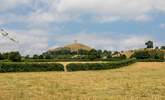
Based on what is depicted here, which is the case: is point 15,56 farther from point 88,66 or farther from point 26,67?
point 26,67

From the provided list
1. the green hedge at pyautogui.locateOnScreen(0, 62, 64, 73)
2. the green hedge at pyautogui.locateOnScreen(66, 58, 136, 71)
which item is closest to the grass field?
the green hedge at pyautogui.locateOnScreen(0, 62, 64, 73)

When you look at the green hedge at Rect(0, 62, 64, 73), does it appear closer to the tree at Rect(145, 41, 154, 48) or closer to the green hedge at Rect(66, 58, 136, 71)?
the green hedge at Rect(66, 58, 136, 71)

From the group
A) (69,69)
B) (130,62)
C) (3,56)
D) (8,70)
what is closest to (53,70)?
(69,69)

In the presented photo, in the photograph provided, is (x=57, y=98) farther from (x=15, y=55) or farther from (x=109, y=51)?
(x=109, y=51)

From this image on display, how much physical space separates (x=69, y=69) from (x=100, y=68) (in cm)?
528

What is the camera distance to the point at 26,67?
54250mm

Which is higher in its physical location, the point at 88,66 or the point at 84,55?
the point at 84,55

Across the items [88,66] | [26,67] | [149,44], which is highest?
[149,44]

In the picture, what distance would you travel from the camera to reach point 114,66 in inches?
2490

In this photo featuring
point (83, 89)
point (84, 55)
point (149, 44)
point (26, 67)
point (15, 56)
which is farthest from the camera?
point (149, 44)

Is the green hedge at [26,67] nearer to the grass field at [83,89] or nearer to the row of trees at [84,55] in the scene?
the grass field at [83,89]

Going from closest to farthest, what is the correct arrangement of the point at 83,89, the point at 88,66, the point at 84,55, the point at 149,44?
the point at 83,89 < the point at 88,66 < the point at 84,55 < the point at 149,44

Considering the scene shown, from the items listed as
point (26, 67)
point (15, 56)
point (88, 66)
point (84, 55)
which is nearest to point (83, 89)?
point (26, 67)

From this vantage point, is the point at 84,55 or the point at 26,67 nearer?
the point at 26,67
